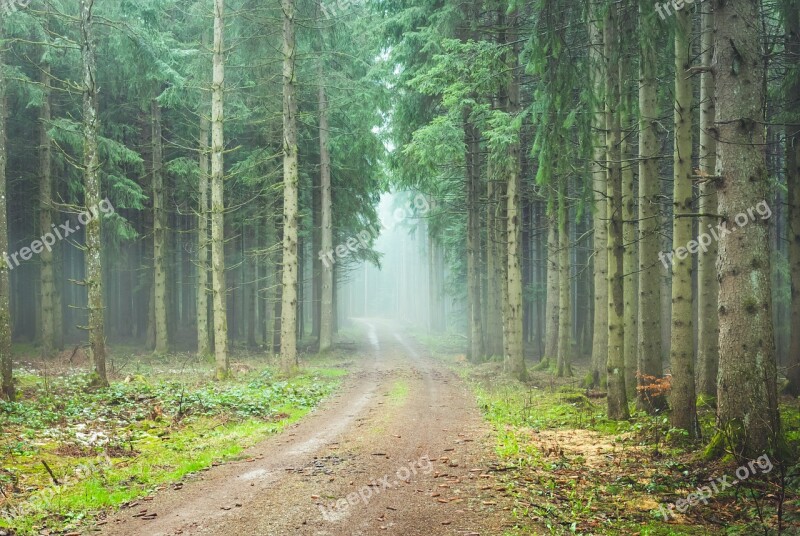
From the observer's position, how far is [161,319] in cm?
2369

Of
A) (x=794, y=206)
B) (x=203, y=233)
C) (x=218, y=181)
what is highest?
(x=218, y=181)

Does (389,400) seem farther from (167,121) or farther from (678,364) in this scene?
(167,121)

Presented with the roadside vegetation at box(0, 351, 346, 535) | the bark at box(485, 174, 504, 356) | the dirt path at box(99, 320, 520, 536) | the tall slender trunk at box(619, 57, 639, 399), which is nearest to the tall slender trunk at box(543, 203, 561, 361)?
the bark at box(485, 174, 504, 356)

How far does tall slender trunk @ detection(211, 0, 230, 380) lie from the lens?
16203 millimetres

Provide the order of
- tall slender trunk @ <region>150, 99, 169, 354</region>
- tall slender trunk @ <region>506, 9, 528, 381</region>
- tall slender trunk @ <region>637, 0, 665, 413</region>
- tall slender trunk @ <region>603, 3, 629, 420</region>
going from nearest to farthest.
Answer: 1. tall slender trunk @ <region>637, 0, 665, 413</region>
2. tall slender trunk @ <region>603, 3, 629, 420</region>
3. tall slender trunk @ <region>506, 9, 528, 381</region>
4. tall slender trunk @ <region>150, 99, 169, 354</region>

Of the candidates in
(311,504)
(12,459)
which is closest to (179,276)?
(12,459)

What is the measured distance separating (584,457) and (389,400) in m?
6.82

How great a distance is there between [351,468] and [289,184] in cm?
1170

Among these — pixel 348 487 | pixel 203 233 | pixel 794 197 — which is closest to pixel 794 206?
pixel 794 197

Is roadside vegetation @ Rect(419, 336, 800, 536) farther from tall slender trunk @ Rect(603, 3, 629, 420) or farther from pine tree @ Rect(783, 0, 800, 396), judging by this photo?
pine tree @ Rect(783, 0, 800, 396)

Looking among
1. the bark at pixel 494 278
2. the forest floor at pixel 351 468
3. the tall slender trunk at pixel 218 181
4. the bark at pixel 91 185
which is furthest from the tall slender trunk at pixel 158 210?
the bark at pixel 494 278

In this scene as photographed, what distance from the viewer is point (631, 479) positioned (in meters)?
6.84

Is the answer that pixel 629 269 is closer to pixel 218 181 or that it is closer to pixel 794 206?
pixel 794 206

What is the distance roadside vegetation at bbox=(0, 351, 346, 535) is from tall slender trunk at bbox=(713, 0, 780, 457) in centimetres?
701
